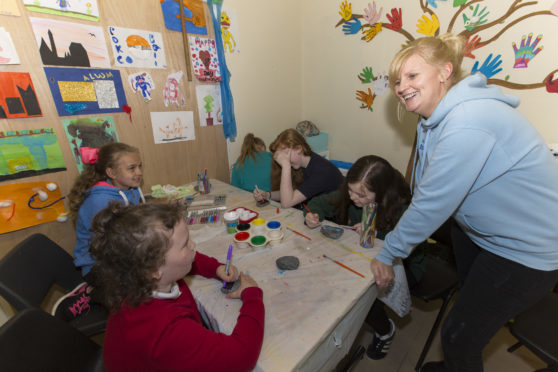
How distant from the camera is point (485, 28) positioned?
1733mm

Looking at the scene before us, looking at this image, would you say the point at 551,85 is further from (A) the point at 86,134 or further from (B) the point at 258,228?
(A) the point at 86,134

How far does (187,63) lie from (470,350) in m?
2.28

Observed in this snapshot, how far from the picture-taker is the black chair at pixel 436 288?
4.16ft

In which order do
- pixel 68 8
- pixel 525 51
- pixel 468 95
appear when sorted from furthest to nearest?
pixel 525 51 → pixel 68 8 → pixel 468 95

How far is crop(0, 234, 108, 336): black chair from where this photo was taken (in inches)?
36.8

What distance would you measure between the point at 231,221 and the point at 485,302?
1087 mm

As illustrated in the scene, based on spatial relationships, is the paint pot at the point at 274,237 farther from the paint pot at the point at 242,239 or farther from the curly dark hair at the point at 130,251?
the curly dark hair at the point at 130,251

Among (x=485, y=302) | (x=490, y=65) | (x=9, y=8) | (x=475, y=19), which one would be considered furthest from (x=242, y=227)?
(x=475, y=19)

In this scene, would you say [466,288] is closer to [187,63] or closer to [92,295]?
[92,295]

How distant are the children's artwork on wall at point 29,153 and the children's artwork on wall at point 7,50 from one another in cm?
35

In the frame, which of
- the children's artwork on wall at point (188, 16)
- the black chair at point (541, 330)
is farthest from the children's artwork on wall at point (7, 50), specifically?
the black chair at point (541, 330)

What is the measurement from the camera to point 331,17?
2.42 meters

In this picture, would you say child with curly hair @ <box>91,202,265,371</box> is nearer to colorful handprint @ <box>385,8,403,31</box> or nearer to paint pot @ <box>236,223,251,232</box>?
paint pot @ <box>236,223,251,232</box>

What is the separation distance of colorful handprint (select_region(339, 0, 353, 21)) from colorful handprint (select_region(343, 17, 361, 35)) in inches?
1.6
